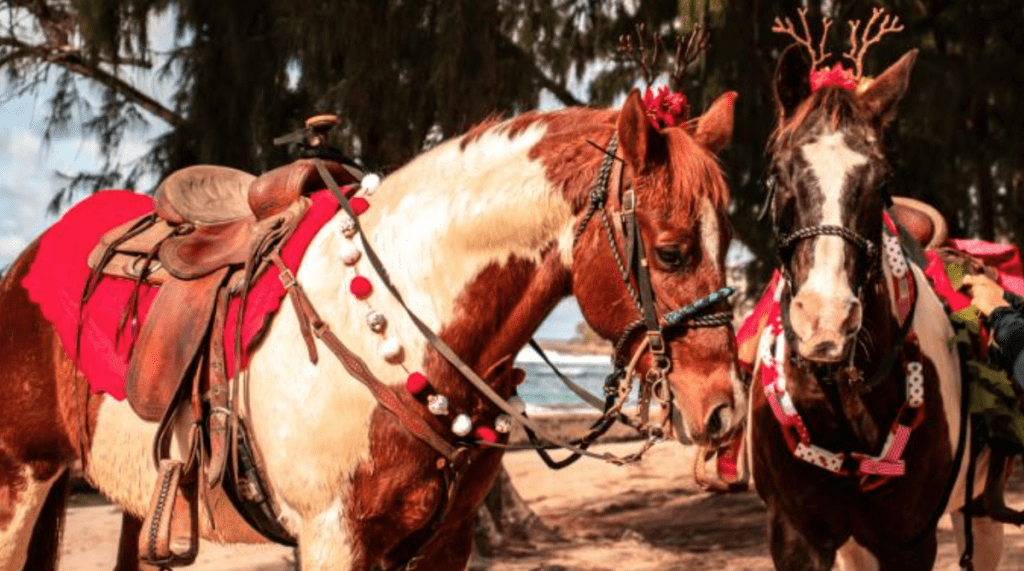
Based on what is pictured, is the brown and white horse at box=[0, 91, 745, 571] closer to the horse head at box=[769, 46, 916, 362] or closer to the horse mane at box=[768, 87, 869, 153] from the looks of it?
the horse head at box=[769, 46, 916, 362]

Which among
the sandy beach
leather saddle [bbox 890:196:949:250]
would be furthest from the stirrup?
leather saddle [bbox 890:196:949:250]

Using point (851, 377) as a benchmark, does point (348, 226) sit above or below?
above

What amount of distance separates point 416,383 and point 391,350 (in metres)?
0.10

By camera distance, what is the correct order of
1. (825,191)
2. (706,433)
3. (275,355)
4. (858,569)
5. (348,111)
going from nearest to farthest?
1. (706,433)
2. (275,355)
3. (825,191)
4. (858,569)
5. (348,111)

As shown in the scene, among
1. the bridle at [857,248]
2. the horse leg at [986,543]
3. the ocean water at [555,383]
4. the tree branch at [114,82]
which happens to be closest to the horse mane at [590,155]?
the bridle at [857,248]

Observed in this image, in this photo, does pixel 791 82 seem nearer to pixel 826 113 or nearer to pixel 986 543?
pixel 826 113

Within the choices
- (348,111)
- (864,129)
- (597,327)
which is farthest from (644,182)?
(348,111)

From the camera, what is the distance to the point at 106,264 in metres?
3.55

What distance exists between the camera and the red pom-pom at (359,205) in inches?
118

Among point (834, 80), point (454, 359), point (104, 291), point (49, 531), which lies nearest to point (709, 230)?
point (454, 359)

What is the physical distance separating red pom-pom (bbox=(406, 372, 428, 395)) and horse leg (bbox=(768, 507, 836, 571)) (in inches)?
60.2

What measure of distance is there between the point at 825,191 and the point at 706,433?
103 centimetres

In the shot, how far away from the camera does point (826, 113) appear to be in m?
3.41

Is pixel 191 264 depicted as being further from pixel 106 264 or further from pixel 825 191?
pixel 825 191
